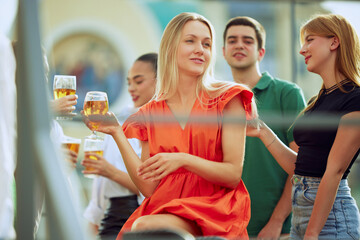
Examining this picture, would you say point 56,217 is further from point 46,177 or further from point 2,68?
point 2,68

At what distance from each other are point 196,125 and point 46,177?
0.77 meters

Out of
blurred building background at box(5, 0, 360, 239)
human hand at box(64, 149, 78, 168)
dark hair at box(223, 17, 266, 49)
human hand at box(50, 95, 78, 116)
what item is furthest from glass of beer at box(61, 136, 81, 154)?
blurred building background at box(5, 0, 360, 239)

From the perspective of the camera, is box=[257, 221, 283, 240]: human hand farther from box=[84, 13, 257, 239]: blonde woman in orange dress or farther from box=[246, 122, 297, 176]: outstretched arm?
box=[84, 13, 257, 239]: blonde woman in orange dress

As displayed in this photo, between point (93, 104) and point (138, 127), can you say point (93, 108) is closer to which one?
point (93, 104)

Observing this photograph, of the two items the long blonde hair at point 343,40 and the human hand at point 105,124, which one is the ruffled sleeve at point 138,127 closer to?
the human hand at point 105,124

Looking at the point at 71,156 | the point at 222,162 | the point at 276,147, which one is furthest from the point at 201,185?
the point at 71,156

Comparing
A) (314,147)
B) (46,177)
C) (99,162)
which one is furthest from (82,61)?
(46,177)

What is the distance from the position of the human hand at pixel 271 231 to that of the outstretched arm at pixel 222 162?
74cm

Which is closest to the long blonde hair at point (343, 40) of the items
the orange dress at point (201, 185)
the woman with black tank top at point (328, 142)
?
the woman with black tank top at point (328, 142)

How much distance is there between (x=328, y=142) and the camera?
1.63 metres

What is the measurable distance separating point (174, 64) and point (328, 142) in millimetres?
572

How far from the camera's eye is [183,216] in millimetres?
1304

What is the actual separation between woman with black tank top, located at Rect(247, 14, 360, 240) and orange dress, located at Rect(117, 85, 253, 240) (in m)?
0.26

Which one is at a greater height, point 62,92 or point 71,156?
point 62,92
